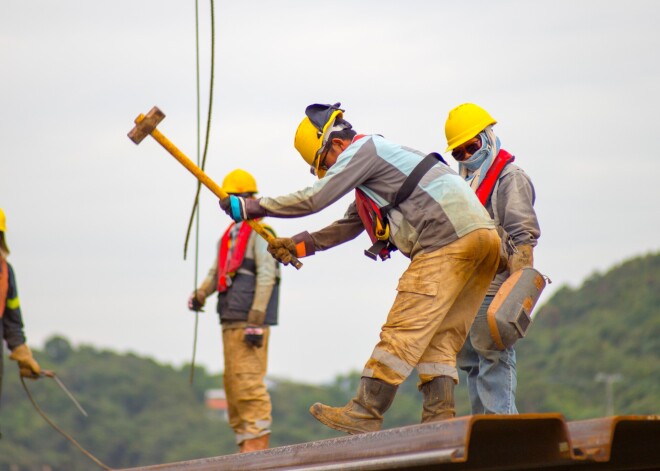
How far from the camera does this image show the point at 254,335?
10.5 meters

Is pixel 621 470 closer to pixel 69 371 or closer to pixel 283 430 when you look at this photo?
pixel 283 430

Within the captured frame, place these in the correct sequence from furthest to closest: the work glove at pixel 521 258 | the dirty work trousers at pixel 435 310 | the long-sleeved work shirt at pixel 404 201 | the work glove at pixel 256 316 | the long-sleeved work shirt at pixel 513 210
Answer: the work glove at pixel 256 316, the long-sleeved work shirt at pixel 513 210, the work glove at pixel 521 258, the long-sleeved work shirt at pixel 404 201, the dirty work trousers at pixel 435 310

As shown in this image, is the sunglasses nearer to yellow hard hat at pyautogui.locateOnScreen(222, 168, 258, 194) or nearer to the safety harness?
the safety harness

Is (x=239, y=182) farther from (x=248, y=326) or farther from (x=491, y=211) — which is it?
(x=491, y=211)

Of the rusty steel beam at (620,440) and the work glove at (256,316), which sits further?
the work glove at (256,316)

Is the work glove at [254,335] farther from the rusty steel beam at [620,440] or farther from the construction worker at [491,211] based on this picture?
the rusty steel beam at [620,440]

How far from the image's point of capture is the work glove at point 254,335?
10.5 meters

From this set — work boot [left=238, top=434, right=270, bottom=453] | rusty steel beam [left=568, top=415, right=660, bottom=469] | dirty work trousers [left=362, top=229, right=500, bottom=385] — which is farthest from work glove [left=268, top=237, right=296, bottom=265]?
work boot [left=238, top=434, right=270, bottom=453]

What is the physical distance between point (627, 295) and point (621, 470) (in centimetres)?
4422

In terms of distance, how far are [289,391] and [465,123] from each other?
50.1 metres

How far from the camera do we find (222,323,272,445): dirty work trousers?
10.6 meters

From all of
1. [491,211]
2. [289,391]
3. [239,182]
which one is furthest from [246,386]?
[289,391]

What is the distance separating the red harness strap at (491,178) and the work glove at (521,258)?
0.45 metres

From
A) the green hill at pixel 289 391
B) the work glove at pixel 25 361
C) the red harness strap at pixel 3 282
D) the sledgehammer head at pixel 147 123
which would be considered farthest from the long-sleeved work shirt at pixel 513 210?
the green hill at pixel 289 391
